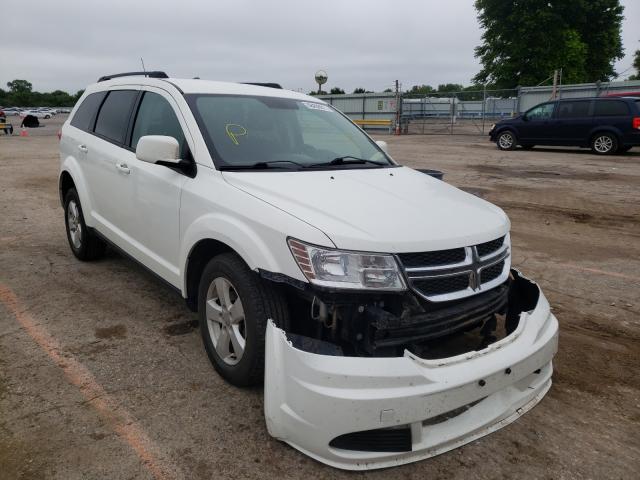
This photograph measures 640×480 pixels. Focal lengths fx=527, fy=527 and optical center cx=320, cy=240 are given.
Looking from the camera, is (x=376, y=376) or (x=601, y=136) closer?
(x=376, y=376)

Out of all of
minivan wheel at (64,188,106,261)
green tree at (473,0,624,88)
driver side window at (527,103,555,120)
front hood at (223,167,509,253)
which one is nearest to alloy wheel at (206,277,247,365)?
front hood at (223,167,509,253)

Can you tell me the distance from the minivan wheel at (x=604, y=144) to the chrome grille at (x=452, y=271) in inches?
590

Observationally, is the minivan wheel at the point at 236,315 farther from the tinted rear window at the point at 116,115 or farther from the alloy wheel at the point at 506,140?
the alloy wheel at the point at 506,140

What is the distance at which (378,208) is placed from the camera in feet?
9.30

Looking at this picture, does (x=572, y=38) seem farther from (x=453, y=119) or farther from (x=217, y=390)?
(x=217, y=390)

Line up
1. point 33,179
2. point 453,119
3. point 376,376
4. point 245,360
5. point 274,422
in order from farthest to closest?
1. point 453,119
2. point 33,179
3. point 245,360
4. point 274,422
5. point 376,376

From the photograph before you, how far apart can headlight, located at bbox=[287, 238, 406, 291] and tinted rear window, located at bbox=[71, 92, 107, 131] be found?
11.8ft

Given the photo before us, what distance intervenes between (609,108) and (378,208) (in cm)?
1530

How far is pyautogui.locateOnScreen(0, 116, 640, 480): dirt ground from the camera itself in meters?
2.52

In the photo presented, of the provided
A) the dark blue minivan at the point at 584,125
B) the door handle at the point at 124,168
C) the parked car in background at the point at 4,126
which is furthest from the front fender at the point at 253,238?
the parked car in background at the point at 4,126

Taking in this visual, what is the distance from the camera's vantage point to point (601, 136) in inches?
620

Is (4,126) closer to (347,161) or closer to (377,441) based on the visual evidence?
(347,161)

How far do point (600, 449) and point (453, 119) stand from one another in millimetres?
26448

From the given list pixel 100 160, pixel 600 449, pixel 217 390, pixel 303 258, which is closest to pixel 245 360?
pixel 217 390
